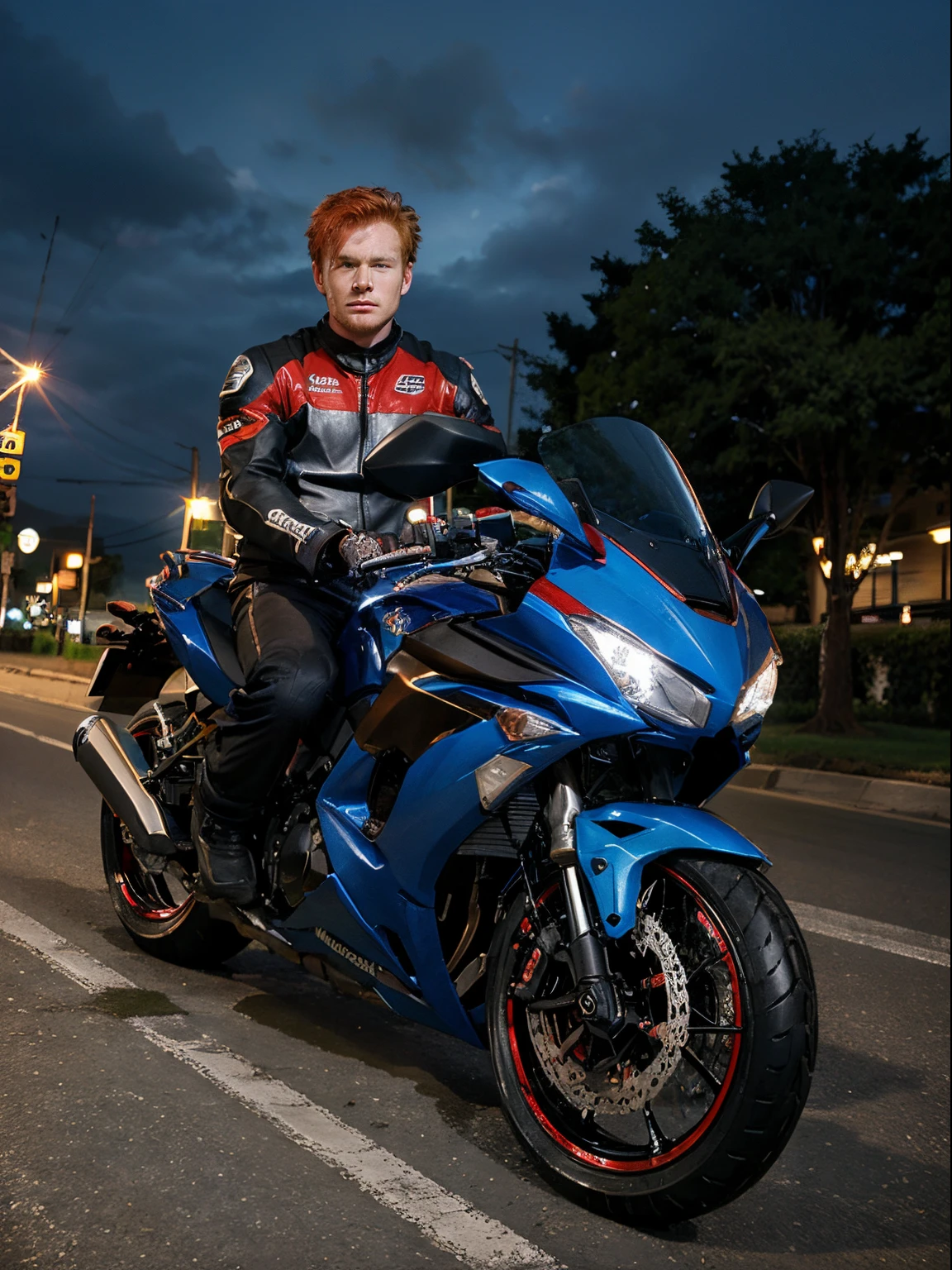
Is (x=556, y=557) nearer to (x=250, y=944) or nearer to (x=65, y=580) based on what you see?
(x=65, y=580)

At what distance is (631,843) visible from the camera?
2.36m

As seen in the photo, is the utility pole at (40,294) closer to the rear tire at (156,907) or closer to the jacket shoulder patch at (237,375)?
the jacket shoulder patch at (237,375)

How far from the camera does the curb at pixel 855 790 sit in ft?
37.2

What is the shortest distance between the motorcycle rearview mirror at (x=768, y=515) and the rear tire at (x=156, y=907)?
183cm

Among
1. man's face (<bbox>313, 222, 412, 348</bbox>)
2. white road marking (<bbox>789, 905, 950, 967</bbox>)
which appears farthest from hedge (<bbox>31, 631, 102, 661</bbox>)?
white road marking (<bbox>789, 905, 950, 967</bbox>)

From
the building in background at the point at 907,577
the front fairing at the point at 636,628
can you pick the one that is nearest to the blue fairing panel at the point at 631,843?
the front fairing at the point at 636,628

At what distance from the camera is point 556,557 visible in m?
2.62

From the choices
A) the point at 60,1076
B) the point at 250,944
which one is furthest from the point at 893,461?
the point at 60,1076

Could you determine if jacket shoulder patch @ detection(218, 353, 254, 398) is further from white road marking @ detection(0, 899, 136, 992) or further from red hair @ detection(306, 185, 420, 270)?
white road marking @ detection(0, 899, 136, 992)

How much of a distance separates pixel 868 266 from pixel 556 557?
15.5m

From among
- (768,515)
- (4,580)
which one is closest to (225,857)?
(4,580)

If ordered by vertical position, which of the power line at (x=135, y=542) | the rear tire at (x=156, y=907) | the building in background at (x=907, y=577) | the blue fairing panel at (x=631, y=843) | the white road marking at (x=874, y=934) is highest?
the building in background at (x=907, y=577)

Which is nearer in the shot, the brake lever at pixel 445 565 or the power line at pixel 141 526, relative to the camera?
the brake lever at pixel 445 565

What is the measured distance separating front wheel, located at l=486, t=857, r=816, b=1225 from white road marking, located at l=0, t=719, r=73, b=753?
2.27 m
